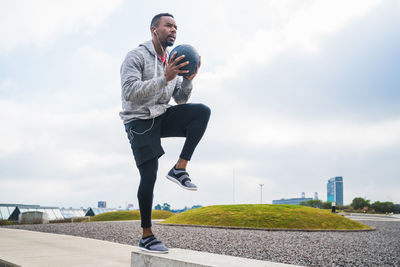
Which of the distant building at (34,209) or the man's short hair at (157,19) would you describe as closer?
the man's short hair at (157,19)

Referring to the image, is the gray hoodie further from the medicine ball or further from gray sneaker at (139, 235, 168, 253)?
gray sneaker at (139, 235, 168, 253)

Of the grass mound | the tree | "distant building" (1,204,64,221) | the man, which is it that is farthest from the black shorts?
the tree

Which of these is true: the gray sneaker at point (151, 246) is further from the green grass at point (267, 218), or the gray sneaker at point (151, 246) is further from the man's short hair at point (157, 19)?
the green grass at point (267, 218)

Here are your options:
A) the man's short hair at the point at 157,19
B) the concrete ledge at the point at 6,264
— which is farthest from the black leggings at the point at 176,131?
the concrete ledge at the point at 6,264

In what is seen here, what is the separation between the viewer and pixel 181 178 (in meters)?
4.09

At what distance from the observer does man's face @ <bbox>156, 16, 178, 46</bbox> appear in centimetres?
424

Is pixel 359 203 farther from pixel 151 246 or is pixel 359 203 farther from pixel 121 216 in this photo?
pixel 151 246

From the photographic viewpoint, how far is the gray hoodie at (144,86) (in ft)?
12.7

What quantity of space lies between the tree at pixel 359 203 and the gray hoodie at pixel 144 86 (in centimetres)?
7588

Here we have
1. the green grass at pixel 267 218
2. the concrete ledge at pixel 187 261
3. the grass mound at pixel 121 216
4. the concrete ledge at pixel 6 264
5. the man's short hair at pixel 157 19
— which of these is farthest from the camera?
the grass mound at pixel 121 216

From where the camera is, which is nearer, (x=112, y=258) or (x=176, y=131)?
(x=176, y=131)

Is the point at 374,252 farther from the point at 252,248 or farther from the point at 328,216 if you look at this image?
the point at 328,216

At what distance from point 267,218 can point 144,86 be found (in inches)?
517

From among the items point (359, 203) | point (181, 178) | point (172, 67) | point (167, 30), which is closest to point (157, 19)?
point (167, 30)
